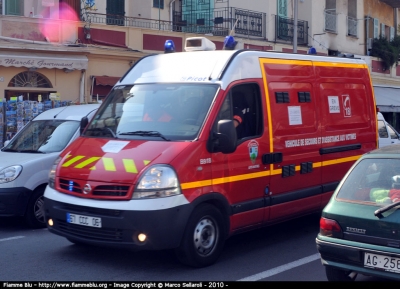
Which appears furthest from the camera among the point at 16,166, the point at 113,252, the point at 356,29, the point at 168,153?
the point at 356,29

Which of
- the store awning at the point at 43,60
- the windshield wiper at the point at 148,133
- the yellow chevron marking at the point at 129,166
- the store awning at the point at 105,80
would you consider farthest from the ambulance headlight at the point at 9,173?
the store awning at the point at 105,80

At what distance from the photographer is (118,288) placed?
5.56 meters

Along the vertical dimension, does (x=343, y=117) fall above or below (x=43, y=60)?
below

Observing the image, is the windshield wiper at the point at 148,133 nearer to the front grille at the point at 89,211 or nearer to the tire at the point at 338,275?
the front grille at the point at 89,211

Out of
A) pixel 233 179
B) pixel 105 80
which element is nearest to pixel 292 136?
pixel 233 179

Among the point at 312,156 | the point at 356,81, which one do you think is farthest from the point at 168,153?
the point at 356,81

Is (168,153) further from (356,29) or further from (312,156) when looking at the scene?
(356,29)

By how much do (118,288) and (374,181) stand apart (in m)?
2.70

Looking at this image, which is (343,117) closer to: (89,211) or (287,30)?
(89,211)

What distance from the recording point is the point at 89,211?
21.0ft

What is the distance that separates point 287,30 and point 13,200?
1781 centimetres

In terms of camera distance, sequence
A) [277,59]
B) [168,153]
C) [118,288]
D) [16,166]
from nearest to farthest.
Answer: [118,288], [168,153], [277,59], [16,166]

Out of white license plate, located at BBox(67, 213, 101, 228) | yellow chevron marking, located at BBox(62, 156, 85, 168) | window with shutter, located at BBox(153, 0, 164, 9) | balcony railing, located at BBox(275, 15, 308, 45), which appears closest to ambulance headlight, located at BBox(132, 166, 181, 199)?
white license plate, located at BBox(67, 213, 101, 228)

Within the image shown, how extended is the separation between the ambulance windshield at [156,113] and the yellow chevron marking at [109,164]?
48 cm
